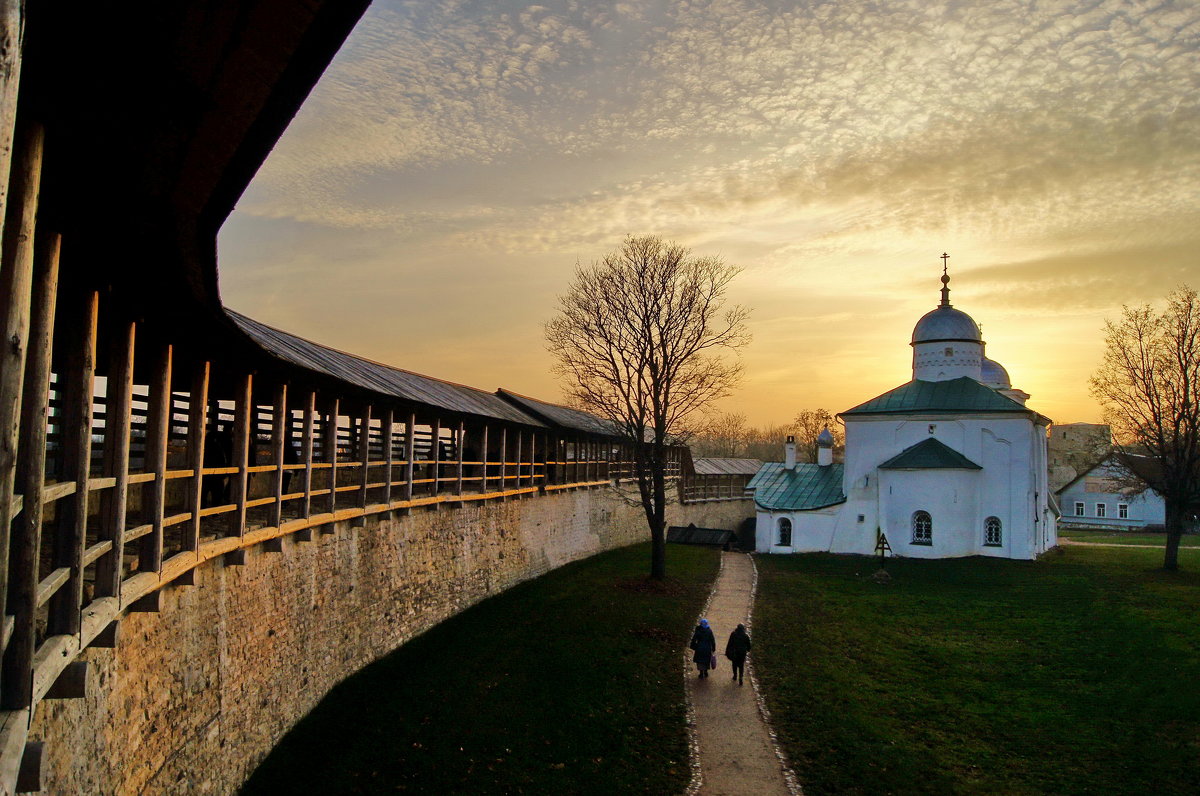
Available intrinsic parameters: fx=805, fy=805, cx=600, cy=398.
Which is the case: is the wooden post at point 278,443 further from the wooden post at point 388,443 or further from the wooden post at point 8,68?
the wooden post at point 8,68

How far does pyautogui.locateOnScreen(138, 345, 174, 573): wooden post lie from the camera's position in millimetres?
5988

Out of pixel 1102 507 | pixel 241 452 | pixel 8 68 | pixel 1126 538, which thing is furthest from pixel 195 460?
pixel 1102 507

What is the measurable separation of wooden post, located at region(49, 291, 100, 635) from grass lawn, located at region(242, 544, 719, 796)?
5281 millimetres

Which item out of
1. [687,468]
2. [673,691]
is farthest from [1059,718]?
[687,468]

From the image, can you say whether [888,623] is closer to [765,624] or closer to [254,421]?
[765,624]

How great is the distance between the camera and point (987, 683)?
1415 cm

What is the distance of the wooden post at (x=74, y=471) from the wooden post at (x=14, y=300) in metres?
1.60

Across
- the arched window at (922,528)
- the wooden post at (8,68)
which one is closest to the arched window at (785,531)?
the arched window at (922,528)

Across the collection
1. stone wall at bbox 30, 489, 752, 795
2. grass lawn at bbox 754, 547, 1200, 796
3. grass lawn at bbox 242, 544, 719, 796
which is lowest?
grass lawn at bbox 754, 547, 1200, 796

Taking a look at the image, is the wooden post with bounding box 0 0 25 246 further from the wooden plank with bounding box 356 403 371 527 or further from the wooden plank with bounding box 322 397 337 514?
the wooden plank with bounding box 356 403 371 527

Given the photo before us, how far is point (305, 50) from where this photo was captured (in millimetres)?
2615

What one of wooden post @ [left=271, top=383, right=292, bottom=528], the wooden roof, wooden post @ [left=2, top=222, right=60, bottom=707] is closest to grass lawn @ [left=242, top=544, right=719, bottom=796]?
wooden post @ [left=271, top=383, right=292, bottom=528]

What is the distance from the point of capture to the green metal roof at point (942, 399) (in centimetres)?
3045

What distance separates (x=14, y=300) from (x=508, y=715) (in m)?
9.97
